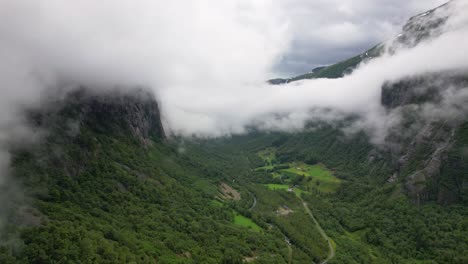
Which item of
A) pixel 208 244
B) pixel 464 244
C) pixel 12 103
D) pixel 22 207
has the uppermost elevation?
pixel 12 103

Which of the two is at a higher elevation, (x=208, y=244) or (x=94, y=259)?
(x=94, y=259)

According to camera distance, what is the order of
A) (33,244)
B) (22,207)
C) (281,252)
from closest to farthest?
(33,244) < (22,207) < (281,252)

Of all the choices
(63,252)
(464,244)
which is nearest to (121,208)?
(63,252)

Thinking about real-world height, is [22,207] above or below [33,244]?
above

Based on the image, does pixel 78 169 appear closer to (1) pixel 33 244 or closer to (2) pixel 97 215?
(2) pixel 97 215

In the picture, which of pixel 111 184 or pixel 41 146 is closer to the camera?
pixel 41 146

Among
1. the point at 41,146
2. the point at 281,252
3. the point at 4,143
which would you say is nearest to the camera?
the point at 4,143

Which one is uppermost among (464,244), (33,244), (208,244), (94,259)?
(33,244)

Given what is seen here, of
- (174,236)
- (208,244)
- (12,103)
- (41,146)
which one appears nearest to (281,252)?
(208,244)

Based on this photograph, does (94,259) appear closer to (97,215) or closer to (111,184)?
(97,215)
